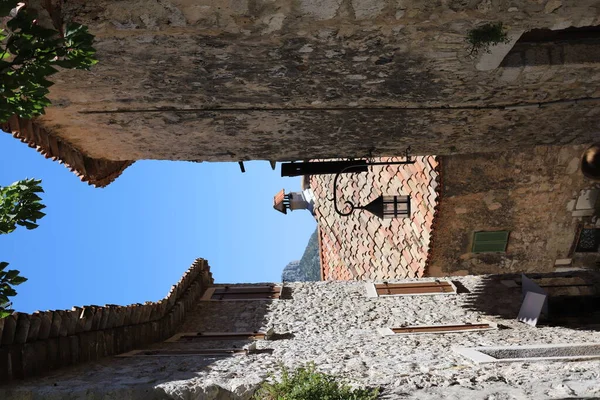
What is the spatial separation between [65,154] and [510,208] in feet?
23.9

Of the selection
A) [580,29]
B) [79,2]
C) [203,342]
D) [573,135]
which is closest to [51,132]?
[79,2]

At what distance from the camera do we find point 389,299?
31.9ft

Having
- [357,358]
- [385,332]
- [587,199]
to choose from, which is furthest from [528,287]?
[357,358]

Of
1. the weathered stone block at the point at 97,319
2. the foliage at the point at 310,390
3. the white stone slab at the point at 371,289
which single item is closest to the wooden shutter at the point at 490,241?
the white stone slab at the point at 371,289

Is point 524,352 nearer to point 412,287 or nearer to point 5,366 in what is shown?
point 5,366

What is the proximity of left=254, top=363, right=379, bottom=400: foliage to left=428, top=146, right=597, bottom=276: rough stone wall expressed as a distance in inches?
248

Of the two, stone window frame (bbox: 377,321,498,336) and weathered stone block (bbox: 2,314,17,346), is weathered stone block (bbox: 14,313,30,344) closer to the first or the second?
weathered stone block (bbox: 2,314,17,346)

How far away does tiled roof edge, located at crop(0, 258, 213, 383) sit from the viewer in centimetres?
418

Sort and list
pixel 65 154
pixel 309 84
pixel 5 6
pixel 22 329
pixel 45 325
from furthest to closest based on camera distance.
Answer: pixel 65 154 < pixel 309 84 < pixel 45 325 < pixel 22 329 < pixel 5 6

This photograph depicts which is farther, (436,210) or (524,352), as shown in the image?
(436,210)

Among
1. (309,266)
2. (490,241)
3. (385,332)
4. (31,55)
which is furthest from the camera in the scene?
(309,266)

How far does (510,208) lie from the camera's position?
1016 centimetres

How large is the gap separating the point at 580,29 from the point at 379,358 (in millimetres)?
3836

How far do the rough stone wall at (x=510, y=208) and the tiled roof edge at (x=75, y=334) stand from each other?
5.00 metres
